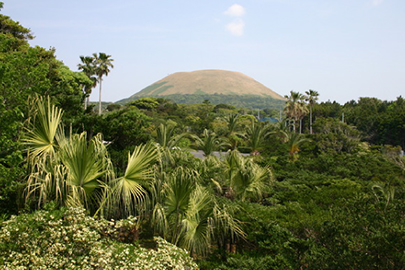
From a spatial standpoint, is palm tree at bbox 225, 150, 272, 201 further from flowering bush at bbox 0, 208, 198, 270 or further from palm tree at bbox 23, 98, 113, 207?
flowering bush at bbox 0, 208, 198, 270

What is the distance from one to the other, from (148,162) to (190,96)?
610 feet

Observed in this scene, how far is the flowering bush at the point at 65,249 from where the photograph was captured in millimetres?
4996

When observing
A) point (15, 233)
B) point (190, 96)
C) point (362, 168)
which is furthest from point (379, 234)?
point (190, 96)

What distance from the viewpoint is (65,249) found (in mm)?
5203

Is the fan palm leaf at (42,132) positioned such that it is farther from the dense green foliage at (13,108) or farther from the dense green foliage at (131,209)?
the dense green foliage at (13,108)

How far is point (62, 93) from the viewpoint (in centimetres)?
980

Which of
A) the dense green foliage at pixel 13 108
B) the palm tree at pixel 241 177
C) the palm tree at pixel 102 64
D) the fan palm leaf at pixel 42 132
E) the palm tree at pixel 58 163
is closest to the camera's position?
the dense green foliage at pixel 13 108

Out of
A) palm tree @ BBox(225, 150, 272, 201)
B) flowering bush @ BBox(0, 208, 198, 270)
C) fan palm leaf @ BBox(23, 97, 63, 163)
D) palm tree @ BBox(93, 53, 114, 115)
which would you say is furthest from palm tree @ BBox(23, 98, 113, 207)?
palm tree @ BBox(93, 53, 114, 115)

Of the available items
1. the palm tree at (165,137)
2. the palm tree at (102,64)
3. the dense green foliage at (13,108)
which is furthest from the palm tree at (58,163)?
the palm tree at (102,64)

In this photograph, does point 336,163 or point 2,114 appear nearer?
point 2,114

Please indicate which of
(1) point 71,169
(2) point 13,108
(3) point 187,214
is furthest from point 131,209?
(2) point 13,108

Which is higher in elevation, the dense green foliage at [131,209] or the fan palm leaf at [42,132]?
the fan palm leaf at [42,132]

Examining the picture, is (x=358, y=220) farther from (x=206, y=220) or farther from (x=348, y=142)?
Answer: (x=348, y=142)

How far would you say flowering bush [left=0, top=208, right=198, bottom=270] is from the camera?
5.00m
